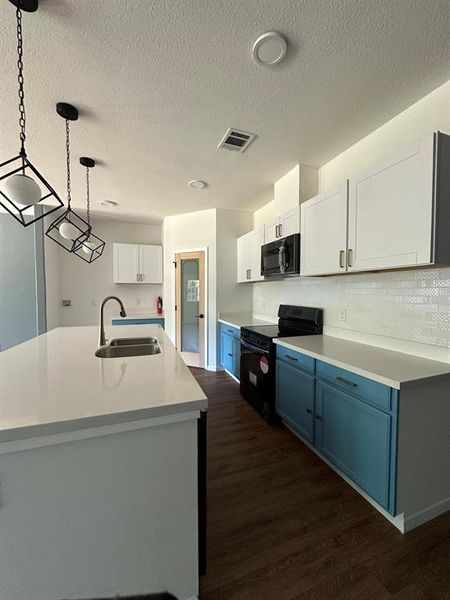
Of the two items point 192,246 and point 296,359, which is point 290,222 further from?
point 192,246

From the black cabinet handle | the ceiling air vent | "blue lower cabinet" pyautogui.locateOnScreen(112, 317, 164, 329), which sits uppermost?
the ceiling air vent

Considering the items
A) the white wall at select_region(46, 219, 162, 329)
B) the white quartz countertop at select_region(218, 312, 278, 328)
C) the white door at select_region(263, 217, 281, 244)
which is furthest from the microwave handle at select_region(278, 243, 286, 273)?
the white wall at select_region(46, 219, 162, 329)

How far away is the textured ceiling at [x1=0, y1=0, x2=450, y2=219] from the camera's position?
125cm

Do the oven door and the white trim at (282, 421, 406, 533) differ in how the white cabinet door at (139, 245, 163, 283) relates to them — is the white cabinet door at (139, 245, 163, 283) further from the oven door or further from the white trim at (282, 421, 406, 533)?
the white trim at (282, 421, 406, 533)

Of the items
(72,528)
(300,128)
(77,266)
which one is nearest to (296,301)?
(300,128)

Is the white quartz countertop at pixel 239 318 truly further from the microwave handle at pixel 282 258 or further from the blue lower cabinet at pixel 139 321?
the blue lower cabinet at pixel 139 321

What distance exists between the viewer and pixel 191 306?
4.65m

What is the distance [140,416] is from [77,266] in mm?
4939

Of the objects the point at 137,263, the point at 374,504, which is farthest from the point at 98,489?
the point at 137,263

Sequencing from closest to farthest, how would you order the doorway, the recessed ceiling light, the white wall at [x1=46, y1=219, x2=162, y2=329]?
the recessed ceiling light < the doorway < the white wall at [x1=46, y1=219, x2=162, y2=329]

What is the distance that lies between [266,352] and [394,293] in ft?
4.08

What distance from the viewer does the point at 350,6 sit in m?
1.21

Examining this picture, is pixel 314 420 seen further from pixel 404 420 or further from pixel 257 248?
pixel 257 248

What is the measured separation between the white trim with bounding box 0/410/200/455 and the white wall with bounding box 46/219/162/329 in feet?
A: 14.8
